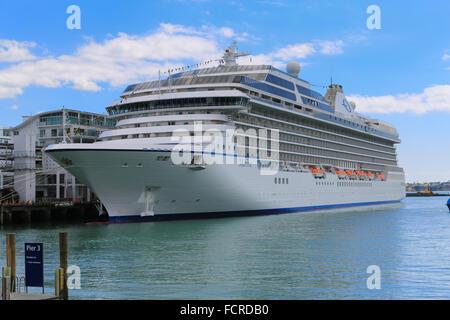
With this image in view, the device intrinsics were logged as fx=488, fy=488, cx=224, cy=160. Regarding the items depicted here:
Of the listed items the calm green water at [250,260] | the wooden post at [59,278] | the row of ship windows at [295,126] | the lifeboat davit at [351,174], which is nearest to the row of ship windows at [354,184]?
the lifeboat davit at [351,174]

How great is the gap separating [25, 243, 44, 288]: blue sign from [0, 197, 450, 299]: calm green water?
1.71 m

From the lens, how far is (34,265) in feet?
41.7

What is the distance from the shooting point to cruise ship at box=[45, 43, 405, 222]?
31062 mm

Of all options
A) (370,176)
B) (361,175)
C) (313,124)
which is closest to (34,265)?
(313,124)

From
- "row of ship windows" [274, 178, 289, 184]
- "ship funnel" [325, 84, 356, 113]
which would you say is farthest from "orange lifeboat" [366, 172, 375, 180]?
"row of ship windows" [274, 178, 289, 184]

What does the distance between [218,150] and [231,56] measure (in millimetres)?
17117

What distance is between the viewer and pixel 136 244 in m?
23.7

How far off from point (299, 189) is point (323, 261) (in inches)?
1006

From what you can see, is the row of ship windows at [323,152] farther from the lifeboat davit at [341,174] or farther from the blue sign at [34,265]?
the blue sign at [34,265]

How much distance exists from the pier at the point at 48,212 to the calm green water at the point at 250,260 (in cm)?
930

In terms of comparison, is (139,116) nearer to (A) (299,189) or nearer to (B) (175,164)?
(B) (175,164)

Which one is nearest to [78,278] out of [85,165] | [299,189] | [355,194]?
[85,165]

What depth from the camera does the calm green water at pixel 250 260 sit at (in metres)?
14.5

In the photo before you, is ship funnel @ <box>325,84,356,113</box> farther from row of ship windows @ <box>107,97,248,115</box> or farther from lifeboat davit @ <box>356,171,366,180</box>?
row of ship windows @ <box>107,97,248,115</box>
